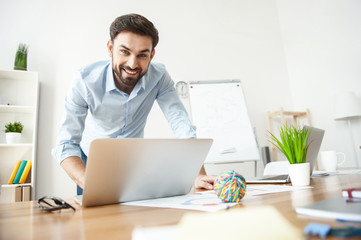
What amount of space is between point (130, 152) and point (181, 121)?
2.29 ft

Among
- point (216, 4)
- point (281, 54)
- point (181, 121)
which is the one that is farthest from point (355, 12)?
point (181, 121)

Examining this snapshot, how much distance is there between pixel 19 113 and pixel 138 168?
2.42 m

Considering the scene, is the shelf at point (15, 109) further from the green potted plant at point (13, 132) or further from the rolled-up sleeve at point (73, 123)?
the rolled-up sleeve at point (73, 123)

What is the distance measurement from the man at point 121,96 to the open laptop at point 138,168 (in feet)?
0.80

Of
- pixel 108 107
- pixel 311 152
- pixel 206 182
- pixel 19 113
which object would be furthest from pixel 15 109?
pixel 311 152

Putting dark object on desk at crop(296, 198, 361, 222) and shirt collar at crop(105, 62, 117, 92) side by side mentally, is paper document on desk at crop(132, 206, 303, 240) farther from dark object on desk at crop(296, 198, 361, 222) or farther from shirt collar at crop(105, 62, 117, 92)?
shirt collar at crop(105, 62, 117, 92)

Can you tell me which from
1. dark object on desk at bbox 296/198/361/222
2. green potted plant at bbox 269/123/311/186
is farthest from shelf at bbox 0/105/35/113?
dark object on desk at bbox 296/198/361/222

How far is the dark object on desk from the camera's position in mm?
354

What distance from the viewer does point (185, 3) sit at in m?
3.44

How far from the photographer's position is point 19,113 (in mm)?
2555

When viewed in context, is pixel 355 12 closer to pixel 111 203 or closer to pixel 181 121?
pixel 181 121

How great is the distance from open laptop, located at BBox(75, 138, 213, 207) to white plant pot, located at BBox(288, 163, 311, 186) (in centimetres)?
37

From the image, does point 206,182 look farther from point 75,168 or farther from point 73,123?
point 73,123

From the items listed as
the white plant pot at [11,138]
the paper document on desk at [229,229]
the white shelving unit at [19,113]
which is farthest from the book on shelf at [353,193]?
the white plant pot at [11,138]
